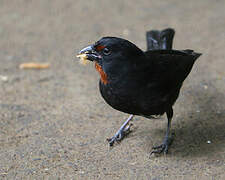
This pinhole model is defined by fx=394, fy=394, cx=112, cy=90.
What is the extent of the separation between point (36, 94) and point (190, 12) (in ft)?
14.3

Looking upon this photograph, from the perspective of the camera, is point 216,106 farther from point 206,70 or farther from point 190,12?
point 190,12

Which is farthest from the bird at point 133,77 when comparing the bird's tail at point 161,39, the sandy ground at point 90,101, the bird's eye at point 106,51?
the bird's tail at point 161,39

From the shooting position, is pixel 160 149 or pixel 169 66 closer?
pixel 169 66

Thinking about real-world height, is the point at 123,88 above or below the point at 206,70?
above

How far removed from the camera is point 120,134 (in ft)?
14.9

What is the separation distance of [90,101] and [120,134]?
0.99m

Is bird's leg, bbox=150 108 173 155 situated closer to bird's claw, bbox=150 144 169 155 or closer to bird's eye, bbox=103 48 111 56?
bird's claw, bbox=150 144 169 155

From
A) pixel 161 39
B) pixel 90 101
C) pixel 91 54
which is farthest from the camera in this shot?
pixel 90 101

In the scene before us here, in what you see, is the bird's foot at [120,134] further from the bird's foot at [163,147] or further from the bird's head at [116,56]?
the bird's head at [116,56]

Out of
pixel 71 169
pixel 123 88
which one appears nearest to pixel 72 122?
pixel 71 169

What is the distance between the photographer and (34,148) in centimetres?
438

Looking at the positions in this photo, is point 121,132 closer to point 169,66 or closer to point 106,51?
point 169,66

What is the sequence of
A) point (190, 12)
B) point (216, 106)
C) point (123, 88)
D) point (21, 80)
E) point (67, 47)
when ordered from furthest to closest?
1. point (190, 12)
2. point (67, 47)
3. point (21, 80)
4. point (216, 106)
5. point (123, 88)

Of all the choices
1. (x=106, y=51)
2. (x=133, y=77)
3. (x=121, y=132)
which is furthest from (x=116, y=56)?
(x=121, y=132)
